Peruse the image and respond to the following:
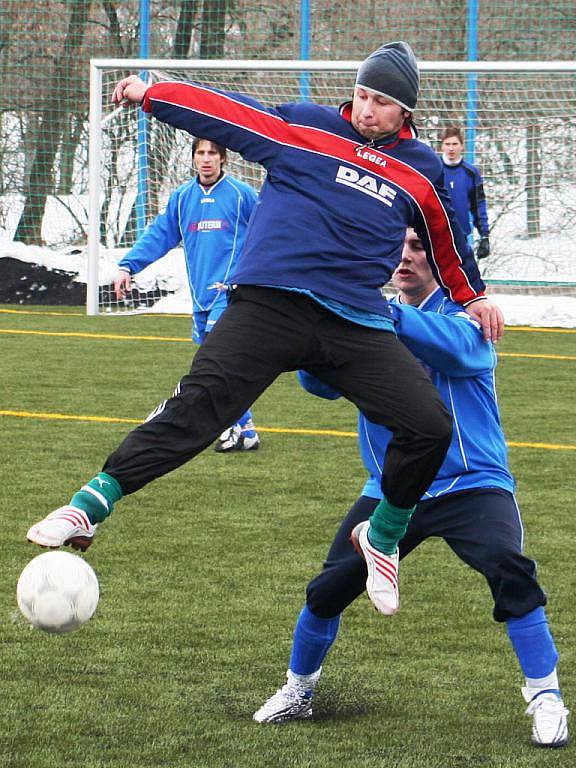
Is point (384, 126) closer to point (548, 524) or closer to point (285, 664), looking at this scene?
point (285, 664)

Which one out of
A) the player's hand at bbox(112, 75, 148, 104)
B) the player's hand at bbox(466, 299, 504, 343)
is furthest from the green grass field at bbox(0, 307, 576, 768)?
the player's hand at bbox(112, 75, 148, 104)

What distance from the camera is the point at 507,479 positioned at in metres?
4.11

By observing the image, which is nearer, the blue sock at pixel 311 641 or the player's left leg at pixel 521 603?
the player's left leg at pixel 521 603

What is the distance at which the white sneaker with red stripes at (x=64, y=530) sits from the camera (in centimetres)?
350

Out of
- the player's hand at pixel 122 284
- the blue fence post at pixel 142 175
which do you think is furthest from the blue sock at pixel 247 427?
the blue fence post at pixel 142 175

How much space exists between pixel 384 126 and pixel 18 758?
2.08 metres

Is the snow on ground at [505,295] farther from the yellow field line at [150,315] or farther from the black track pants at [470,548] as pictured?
the black track pants at [470,548]

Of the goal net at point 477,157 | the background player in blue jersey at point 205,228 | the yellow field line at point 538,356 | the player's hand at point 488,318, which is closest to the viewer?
the player's hand at point 488,318

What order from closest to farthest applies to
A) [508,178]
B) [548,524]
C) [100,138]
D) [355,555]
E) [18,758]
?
[18,758], [355,555], [548,524], [100,138], [508,178]

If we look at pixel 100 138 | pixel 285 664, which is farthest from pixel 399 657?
pixel 100 138

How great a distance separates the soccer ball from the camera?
354 centimetres

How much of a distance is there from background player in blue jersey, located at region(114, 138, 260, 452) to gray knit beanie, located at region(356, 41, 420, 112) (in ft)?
16.0

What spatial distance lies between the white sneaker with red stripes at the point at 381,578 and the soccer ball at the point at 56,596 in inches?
30.6

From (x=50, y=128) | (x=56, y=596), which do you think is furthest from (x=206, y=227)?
(x=50, y=128)
